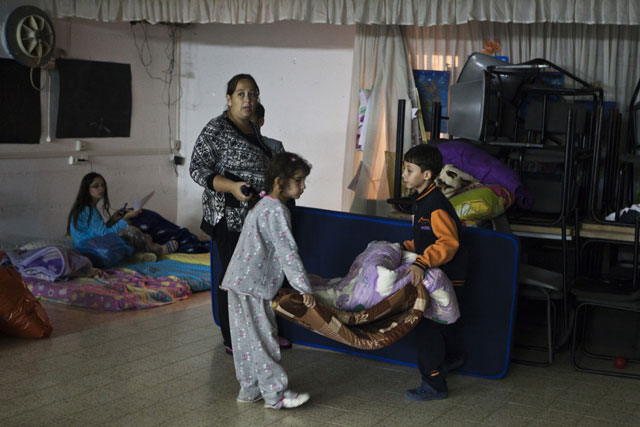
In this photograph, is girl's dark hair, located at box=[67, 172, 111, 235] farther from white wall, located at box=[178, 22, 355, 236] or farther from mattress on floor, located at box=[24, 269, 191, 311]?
white wall, located at box=[178, 22, 355, 236]

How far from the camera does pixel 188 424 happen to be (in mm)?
3137

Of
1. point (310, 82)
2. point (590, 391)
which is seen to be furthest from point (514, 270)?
point (310, 82)

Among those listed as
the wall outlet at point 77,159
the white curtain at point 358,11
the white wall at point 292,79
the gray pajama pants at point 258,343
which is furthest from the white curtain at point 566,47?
the gray pajama pants at point 258,343

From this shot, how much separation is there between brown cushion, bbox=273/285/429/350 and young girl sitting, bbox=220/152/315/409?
6 cm

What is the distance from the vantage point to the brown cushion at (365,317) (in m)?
3.23

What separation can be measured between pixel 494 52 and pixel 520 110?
2.41 feet

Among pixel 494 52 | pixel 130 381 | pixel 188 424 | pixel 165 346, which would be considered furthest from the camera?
pixel 494 52

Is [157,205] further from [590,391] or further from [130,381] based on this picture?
[590,391]

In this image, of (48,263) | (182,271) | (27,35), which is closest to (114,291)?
(48,263)

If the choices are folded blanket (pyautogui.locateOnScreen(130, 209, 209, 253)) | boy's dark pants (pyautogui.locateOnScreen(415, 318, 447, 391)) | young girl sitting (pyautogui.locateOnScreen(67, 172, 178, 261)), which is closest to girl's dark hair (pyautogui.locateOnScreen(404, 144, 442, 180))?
boy's dark pants (pyautogui.locateOnScreen(415, 318, 447, 391))

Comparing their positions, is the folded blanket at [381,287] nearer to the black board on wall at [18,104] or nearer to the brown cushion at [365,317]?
the brown cushion at [365,317]

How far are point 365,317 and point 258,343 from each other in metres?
0.48

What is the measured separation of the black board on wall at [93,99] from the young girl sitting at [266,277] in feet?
Answer: 12.5

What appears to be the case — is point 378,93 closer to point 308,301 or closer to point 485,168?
point 485,168
